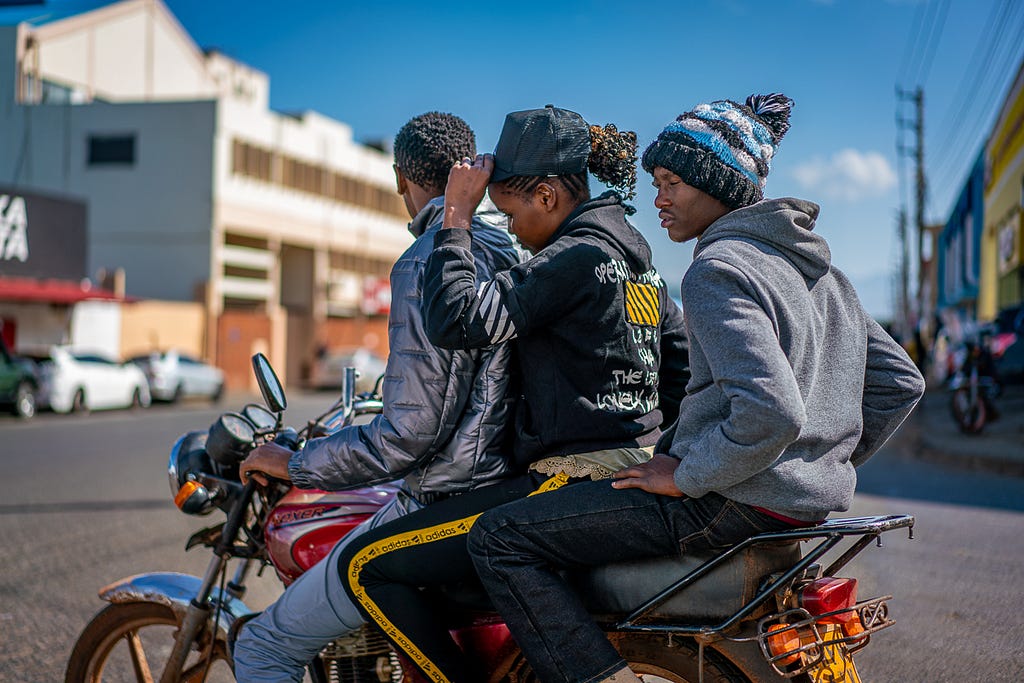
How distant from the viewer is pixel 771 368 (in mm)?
2061

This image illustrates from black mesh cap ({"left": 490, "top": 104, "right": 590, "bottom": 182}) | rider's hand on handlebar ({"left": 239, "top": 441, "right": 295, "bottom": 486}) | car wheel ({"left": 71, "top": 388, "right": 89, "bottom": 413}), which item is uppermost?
black mesh cap ({"left": 490, "top": 104, "right": 590, "bottom": 182})

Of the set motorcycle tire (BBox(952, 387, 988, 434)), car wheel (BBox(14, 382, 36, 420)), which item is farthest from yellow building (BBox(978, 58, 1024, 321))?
car wheel (BBox(14, 382, 36, 420))

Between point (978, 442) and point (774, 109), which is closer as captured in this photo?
point (774, 109)

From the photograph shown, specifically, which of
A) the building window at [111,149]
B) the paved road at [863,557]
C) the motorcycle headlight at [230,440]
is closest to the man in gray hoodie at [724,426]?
the motorcycle headlight at [230,440]

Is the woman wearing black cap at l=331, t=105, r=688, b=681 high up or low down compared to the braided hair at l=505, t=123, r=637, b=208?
down

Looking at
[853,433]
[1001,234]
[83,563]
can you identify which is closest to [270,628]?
[853,433]

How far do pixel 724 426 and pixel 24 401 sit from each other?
2146 centimetres

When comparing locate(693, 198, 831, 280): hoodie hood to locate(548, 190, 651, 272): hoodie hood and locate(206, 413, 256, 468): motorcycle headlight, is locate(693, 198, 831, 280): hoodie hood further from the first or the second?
locate(206, 413, 256, 468): motorcycle headlight

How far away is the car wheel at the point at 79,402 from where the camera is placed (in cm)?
2289

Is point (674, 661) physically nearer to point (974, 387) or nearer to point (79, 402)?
point (974, 387)

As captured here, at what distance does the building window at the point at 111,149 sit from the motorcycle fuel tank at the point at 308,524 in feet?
142

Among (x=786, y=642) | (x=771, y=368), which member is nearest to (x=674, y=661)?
(x=786, y=642)

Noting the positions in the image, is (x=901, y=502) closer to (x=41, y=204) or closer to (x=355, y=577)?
(x=355, y=577)

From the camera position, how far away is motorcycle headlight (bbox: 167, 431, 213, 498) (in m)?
3.07
